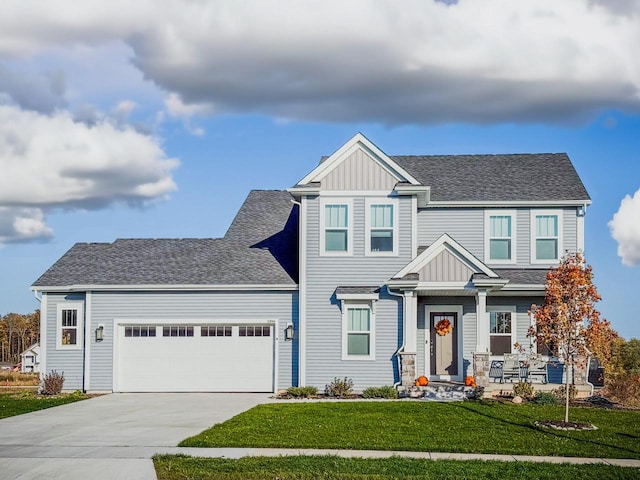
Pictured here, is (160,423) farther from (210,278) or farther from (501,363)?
(501,363)

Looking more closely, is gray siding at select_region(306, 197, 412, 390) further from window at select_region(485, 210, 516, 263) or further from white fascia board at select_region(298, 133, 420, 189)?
window at select_region(485, 210, 516, 263)

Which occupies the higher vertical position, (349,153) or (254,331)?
(349,153)

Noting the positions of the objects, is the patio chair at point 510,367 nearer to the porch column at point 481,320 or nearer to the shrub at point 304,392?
the porch column at point 481,320

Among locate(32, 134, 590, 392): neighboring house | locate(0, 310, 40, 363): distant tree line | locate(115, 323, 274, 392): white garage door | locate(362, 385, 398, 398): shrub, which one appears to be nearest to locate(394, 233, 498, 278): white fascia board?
locate(32, 134, 590, 392): neighboring house

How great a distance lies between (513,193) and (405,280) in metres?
5.43

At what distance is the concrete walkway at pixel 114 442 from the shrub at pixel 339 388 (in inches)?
119

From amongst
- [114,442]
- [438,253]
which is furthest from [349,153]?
[114,442]

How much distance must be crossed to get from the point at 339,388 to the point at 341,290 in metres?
3.04

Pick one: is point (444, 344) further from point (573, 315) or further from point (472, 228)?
point (573, 315)

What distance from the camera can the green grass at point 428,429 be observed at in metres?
15.1

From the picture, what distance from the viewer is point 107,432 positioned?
1736 centimetres

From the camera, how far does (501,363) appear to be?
2612 cm

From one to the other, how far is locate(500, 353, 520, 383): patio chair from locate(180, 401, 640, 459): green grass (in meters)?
3.33

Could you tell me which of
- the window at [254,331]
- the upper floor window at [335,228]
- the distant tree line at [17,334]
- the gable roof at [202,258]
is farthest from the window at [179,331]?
the distant tree line at [17,334]
